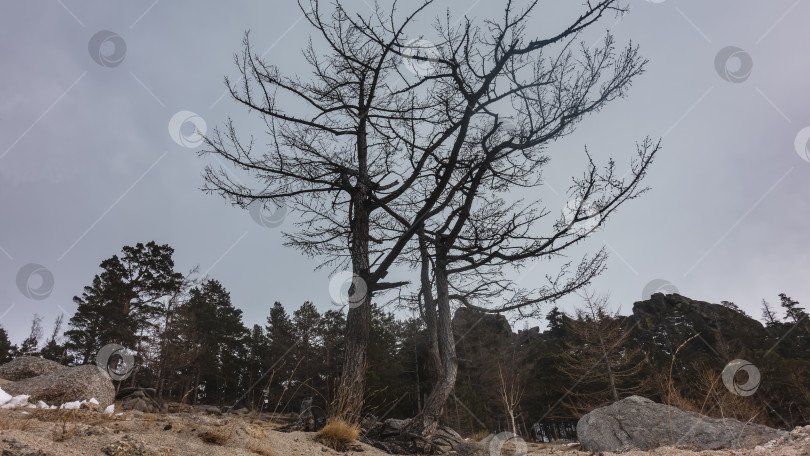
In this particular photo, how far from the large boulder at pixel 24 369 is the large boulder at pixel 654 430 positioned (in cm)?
1388

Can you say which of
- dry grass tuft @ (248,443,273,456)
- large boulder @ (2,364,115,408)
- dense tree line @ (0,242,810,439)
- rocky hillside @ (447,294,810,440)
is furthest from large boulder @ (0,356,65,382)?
rocky hillside @ (447,294,810,440)

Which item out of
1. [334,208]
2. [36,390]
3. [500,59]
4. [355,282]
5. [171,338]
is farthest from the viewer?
[171,338]

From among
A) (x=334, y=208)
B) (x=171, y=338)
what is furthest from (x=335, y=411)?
(x=171, y=338)

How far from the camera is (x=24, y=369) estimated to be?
1027 cm

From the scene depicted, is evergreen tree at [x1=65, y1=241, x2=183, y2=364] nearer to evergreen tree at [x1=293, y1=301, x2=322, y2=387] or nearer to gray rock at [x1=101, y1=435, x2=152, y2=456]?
evergreen tree at [x1=293, y1=301, x2=322, y2=387]

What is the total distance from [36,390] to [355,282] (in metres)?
7.05

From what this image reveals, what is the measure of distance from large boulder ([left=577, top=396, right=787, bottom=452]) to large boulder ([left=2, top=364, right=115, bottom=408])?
31.3ft

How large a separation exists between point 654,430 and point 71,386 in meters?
11.4

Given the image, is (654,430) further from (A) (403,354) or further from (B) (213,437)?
(A) (403,354)

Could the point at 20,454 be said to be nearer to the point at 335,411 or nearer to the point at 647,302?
the point at 335,411

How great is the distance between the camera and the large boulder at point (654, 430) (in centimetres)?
601

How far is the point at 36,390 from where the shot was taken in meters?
7.12

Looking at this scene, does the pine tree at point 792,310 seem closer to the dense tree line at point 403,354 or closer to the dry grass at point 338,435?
the dense tree line at point 403,354

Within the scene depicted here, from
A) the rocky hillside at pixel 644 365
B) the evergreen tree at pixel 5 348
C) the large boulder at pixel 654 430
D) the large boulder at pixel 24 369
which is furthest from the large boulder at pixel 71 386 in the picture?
the evergreen tree at pixel 5 348
